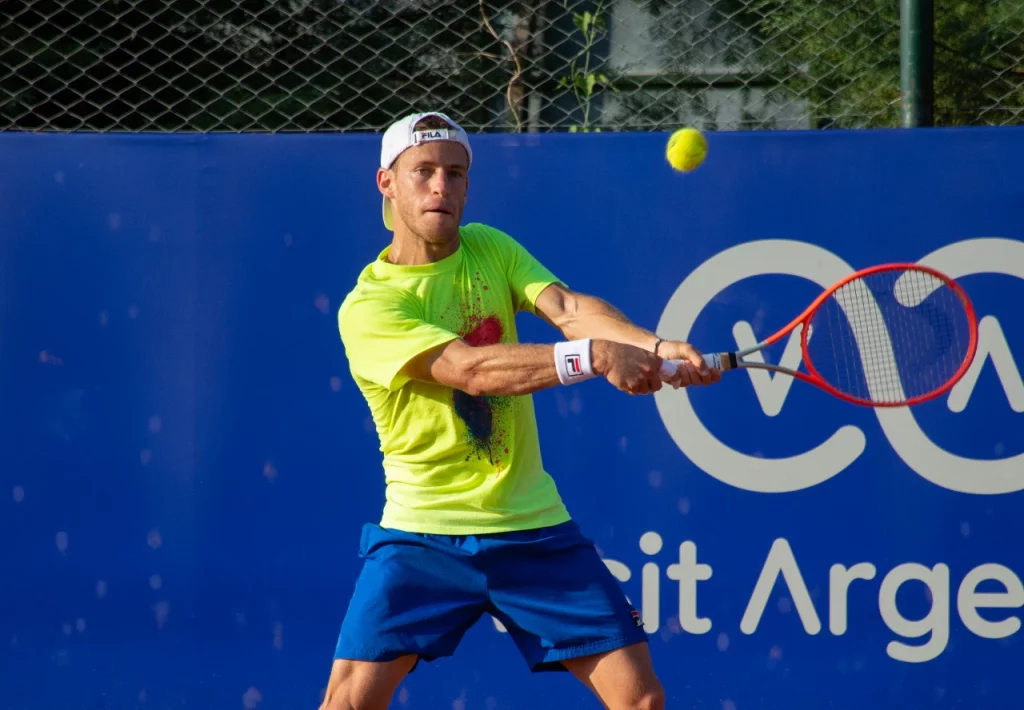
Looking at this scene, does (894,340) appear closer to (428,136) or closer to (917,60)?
(917,60)

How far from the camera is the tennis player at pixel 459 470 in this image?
2.93 m

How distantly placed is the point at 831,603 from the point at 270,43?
2541 mm

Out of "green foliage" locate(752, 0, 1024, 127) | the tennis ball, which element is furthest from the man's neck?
"green foliage" locate(752, 0, 1024, 127)

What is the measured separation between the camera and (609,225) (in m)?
3.94

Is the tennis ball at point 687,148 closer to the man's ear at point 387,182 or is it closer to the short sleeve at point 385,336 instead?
the man's ear at point 387,182

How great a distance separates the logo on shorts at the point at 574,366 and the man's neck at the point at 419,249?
0.51m

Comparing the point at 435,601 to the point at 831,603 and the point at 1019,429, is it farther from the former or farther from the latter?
the point at 1019,429

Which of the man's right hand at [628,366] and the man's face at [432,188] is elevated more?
the man's face at [432,188]

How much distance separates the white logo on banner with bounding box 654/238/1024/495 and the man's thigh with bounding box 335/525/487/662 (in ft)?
3.63

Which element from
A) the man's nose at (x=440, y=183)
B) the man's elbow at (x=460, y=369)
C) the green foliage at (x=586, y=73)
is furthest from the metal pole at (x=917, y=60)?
the man's elbow at (x=460, y=369)

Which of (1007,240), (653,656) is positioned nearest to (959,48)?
(1007,240)

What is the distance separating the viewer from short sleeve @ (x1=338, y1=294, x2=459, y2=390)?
294 centimetres

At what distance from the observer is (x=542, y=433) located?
3.94 m

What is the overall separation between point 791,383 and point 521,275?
104 cm
